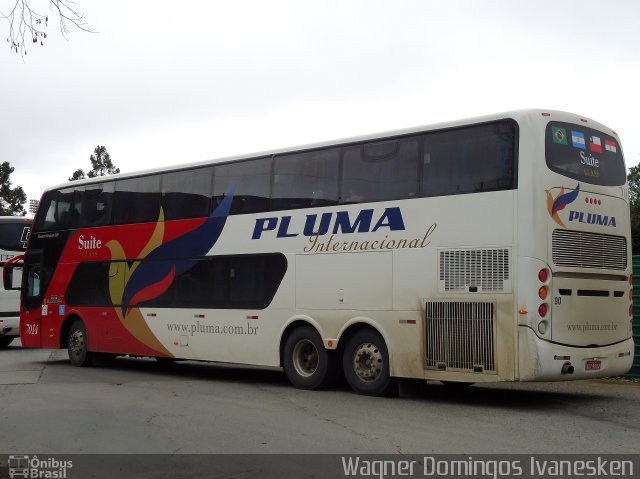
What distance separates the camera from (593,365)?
11305 millimetres

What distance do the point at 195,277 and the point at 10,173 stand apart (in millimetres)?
62825

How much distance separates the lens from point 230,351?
14758 millimetres

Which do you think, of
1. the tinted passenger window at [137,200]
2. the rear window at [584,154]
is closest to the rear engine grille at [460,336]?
the rear window at [584,154]

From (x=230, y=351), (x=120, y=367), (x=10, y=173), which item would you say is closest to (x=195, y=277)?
(x=230, y=351)

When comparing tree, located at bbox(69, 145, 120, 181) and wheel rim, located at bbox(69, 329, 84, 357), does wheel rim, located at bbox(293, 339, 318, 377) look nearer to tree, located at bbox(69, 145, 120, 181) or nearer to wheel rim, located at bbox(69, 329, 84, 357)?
wheel rim, located at bbox(69, 329, 84, 357)

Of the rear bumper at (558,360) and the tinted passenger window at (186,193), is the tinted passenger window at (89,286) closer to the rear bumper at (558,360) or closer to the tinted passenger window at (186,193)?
the tinted passenger window at (186,193)

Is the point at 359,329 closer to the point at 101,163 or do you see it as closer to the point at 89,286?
the point at 89,286

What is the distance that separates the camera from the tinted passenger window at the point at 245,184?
47.0 ft

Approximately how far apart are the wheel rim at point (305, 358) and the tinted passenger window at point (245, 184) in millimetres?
2403

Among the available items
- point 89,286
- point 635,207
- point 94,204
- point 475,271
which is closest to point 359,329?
point 475,271

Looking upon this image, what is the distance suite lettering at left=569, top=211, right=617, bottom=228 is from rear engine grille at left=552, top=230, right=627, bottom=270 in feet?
0.53

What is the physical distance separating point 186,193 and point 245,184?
165cm

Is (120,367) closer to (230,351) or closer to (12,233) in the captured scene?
(230,351)

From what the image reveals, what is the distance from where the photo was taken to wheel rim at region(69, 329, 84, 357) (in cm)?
1836
